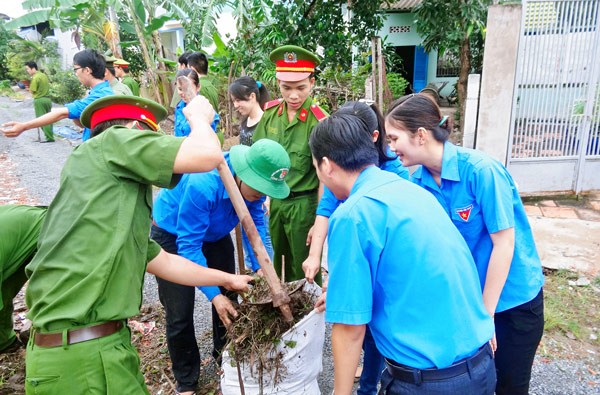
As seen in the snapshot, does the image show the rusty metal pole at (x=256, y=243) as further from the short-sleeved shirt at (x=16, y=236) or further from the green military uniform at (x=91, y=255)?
the short-sleeved shirt at (x=16, y=236)

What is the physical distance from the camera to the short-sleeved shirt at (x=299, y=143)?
329 centimetres

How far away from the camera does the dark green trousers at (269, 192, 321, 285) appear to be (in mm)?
3297

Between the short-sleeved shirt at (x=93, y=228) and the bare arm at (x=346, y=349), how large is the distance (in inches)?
30.3

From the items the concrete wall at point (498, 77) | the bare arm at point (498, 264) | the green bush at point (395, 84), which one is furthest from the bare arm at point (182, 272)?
the green bush at point (395, 84)

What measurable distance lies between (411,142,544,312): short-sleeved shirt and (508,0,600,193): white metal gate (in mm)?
4221

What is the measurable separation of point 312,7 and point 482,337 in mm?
7302

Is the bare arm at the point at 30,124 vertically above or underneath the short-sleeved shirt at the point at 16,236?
above

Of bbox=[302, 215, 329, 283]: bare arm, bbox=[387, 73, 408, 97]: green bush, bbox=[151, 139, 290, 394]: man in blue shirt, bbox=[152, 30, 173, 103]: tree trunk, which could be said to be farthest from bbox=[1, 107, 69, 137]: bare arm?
bbox=[387, 73, 408, 97]: green bush

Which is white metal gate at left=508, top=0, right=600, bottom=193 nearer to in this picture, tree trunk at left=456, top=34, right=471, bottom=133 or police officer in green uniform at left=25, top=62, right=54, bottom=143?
tree trunk at left=456, top=34, right=471, bottom=133

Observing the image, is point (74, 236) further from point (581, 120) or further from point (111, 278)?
point (581, 120)

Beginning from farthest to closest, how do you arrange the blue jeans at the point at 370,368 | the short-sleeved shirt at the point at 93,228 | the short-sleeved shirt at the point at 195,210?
the blue jeans at the point at 370,368, the short-sleeved shirt at the point at 195,210, the short-sleeved shirt at the point at 93,228

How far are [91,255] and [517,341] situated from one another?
5.92ft

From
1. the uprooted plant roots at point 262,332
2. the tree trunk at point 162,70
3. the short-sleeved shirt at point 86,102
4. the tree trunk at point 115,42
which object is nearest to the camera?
the uprooted plant roots at point 262,332

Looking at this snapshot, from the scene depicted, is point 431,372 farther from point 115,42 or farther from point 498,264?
point 115,42
